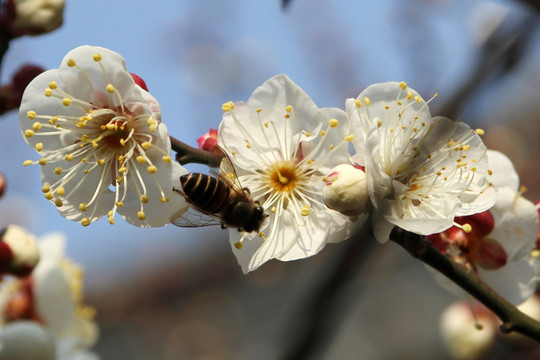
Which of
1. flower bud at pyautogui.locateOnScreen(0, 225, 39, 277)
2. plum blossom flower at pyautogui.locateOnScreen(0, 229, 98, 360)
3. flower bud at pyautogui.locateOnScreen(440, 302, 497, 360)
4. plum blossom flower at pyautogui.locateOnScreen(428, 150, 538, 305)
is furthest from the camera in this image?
flower bud at pyautogui.locateOnScreen(440, 302, 497, 360)

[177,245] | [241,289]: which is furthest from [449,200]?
[177,245]

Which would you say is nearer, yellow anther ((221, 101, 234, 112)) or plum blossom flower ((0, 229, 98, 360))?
yellow anther ((221, 101, 234, 112))

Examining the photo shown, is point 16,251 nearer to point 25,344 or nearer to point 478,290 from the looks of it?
point 25,344

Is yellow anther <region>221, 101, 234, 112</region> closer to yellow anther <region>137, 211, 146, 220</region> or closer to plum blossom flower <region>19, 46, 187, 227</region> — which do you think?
plum blossom flower <region>19, 46, 187, 227</region>

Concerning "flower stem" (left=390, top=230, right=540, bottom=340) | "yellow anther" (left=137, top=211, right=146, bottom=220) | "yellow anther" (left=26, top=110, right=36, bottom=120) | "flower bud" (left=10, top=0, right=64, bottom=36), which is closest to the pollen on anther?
"yellow anther" (left=137, top=211, right=146, bottom=220)

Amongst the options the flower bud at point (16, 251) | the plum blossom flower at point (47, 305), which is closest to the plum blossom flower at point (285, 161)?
the flower bud at point (16, 251)

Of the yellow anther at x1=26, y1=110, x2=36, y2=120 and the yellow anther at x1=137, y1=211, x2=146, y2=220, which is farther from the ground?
the yellow anther at x1=26, y1=110, x2=36, y2=120

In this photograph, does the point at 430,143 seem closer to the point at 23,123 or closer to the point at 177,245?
the point at 23,123
